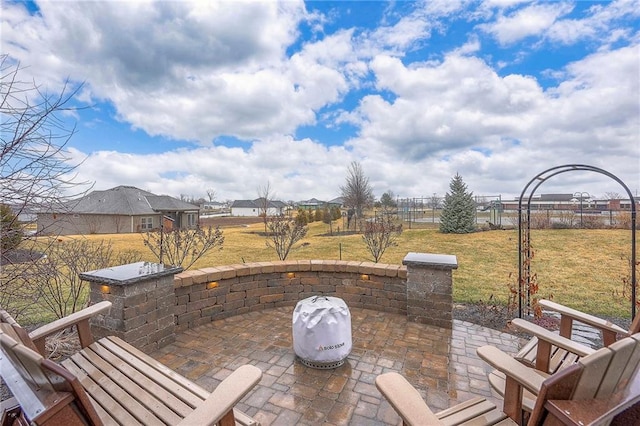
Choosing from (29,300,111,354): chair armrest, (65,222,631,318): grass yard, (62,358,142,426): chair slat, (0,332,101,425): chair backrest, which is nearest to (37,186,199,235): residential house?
(65,222,631,318): grass yard

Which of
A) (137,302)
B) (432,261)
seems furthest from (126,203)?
(432,261)

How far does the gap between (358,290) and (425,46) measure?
16.5 ft

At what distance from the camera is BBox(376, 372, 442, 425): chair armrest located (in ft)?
3.92

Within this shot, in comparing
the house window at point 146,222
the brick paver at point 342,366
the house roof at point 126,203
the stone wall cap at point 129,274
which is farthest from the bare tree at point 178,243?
the house roof at point 126,203

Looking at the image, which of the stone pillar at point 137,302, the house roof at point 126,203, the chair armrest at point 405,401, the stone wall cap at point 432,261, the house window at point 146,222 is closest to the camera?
the chair armrest at point 405,401

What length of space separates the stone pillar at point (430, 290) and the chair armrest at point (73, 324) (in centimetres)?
317

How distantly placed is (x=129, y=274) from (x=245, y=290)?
1.53 m

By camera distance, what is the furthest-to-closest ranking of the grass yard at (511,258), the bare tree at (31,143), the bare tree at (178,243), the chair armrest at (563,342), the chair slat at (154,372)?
1. the bare tree at (178,243)
2. the grass yard at (511,258)
3. the bare tree at (31,143)
4. the chair armrest at (563,342)
5. the chair slat at (154,372)

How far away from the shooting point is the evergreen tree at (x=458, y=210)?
1548 centimetres

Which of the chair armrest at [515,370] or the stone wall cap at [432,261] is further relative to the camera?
the stone wall cap at [432,261]

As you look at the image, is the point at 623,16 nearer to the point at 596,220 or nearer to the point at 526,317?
the point at 526,317

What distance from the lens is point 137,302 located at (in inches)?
113

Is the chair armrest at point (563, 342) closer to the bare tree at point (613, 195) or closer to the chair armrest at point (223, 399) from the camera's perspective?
the chair armrest at point (223, 399)

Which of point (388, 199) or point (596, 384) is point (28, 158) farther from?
point (388, 199)
